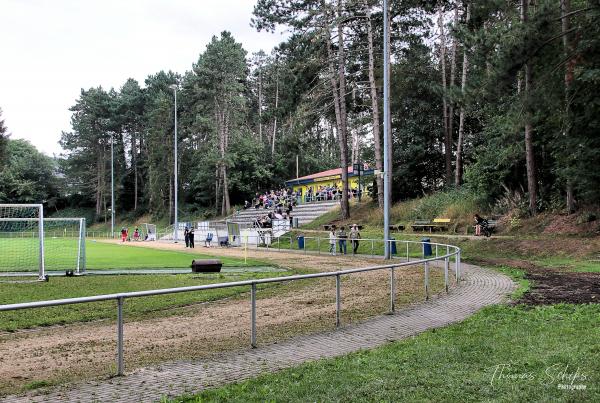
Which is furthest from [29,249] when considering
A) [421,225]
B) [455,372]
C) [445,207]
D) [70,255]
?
[455,372]

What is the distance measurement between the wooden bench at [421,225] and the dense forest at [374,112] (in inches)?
137

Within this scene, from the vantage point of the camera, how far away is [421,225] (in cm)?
3186

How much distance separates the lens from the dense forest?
70.4ft

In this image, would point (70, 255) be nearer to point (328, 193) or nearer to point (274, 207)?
point (274, 207)

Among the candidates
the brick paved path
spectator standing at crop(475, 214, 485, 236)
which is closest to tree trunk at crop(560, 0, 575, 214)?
spectator standing at crop(475, 214, 485, 236)

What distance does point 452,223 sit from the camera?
30.9 metres

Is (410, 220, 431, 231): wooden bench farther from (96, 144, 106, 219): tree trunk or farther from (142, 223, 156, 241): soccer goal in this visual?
(96, 144, 106, 219): tree trunk

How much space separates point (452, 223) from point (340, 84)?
13928 mm

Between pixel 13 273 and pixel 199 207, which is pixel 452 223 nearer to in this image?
pixel 13 273

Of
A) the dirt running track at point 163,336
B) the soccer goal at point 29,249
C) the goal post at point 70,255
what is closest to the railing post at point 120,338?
the dirt running track at point 163,336

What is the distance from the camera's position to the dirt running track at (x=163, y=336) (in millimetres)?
5992

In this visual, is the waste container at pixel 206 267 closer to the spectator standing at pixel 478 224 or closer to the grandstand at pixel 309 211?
the spectator standing at pixel 478 224

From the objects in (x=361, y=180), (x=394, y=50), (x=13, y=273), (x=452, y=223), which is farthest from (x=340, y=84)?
(x=13, y=273)

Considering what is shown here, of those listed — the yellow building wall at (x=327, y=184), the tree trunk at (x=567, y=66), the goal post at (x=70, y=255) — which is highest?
the tree trunk at (x=567, y=66)
